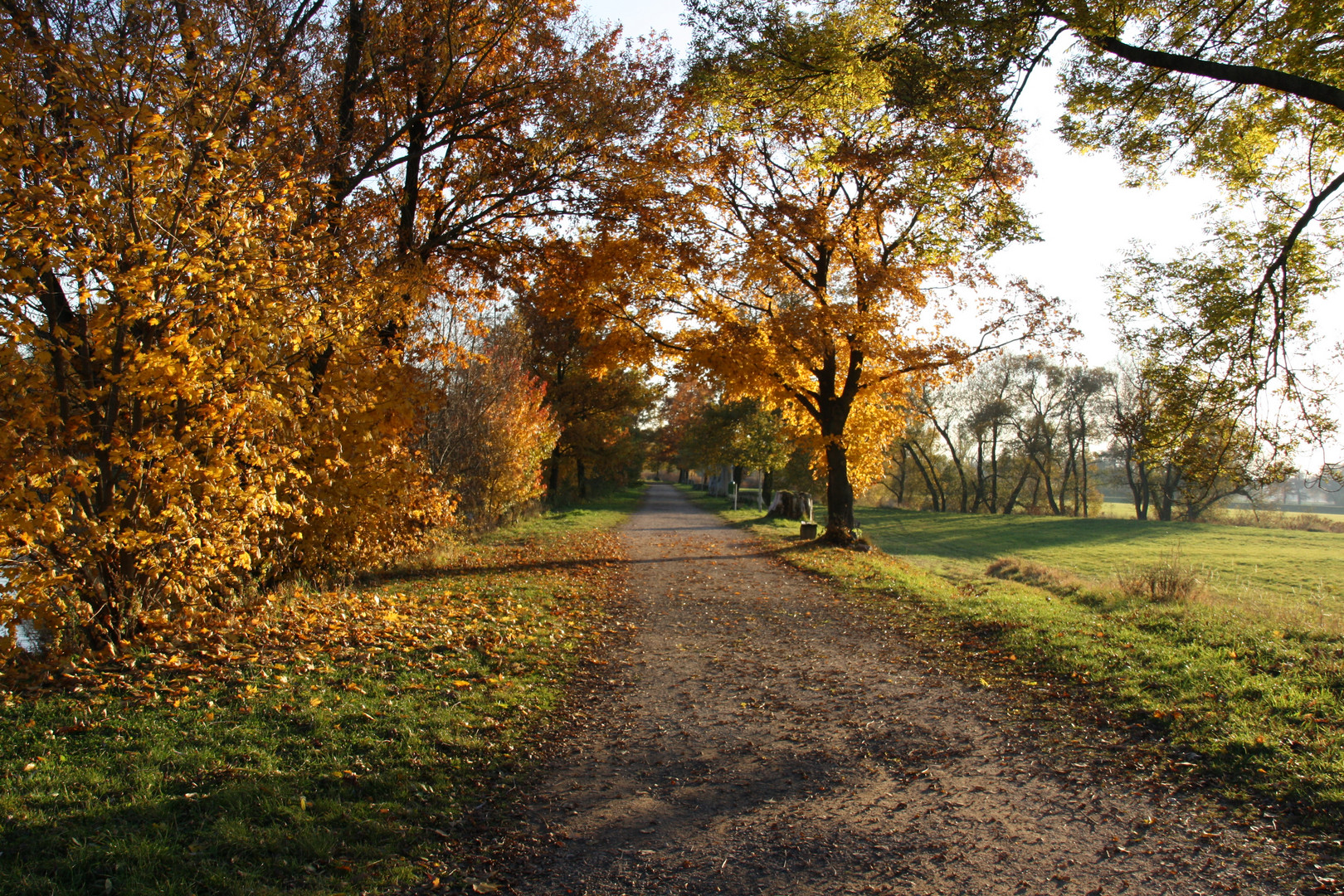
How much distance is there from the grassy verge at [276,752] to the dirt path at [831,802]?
0.61 m

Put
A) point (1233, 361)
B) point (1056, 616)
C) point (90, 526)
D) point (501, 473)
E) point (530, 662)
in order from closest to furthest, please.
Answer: point (90, 526), point (530, 662), point (1233, 361), point (1056, 616), point (501, 473)

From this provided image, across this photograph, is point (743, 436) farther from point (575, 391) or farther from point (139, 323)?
point (139, 323)

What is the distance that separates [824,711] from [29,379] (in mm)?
6370

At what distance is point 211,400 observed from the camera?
20.7 ft

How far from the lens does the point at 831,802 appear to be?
423cm

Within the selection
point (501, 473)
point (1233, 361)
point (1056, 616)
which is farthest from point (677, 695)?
point (501, 473)

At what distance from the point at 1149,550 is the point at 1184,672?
26657mm

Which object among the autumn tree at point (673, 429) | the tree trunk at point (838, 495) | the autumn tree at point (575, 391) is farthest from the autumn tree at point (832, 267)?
the autumn tree at point (673, 429)

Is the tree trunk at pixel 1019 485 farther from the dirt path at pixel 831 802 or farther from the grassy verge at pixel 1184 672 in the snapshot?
the dirt path at pixel 831 802

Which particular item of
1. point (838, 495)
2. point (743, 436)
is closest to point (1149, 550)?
point (743, 436)

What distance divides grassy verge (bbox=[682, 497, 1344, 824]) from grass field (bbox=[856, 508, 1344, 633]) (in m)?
1.49

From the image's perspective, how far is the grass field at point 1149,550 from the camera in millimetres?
14234

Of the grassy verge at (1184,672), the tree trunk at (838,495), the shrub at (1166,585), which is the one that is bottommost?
the grassy verge at (1184,672)

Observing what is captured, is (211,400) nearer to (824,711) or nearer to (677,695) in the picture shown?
(677,695)
